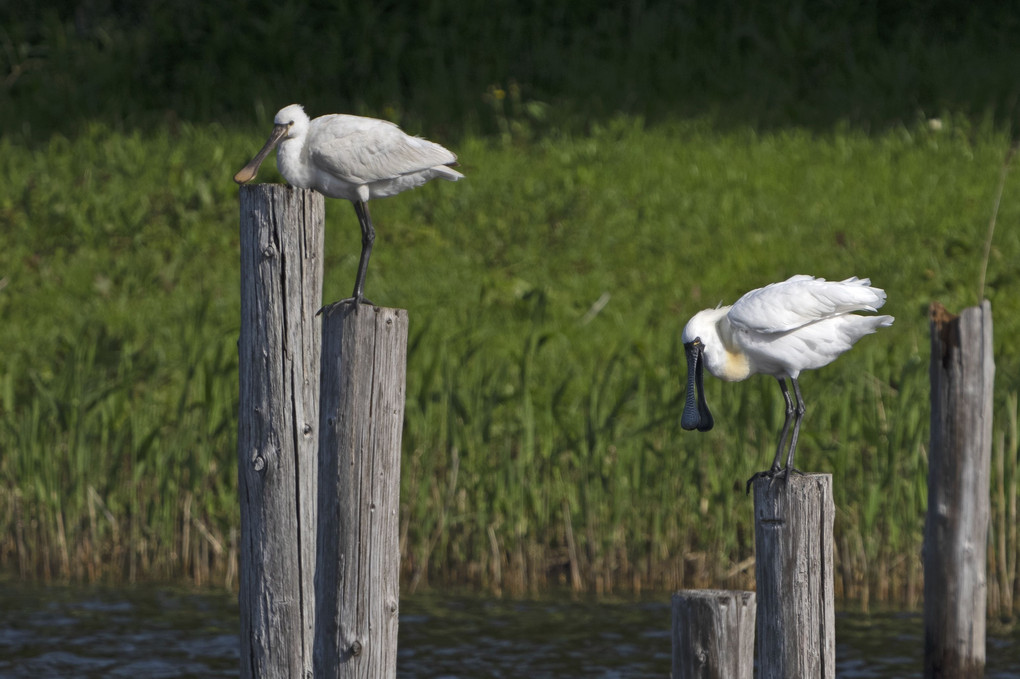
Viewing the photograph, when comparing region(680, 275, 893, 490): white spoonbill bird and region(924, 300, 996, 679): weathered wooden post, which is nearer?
region(680, 275, 893, 490): white spoonbill bird

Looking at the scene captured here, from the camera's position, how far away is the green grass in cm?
820

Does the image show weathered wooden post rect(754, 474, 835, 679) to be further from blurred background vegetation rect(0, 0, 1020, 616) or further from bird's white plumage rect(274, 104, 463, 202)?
blurred background vegetation rect(0, 0, 1020, 616)

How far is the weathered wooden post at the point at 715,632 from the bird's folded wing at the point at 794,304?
3.32 ft

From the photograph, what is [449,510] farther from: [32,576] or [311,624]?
[311,624]

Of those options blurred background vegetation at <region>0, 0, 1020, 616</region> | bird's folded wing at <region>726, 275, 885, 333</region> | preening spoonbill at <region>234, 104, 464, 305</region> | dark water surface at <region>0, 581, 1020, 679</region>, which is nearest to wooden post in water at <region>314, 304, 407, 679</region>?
preening spoonbill at <region>234, 104, 464, 305</region>

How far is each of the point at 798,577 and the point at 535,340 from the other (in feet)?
16.7

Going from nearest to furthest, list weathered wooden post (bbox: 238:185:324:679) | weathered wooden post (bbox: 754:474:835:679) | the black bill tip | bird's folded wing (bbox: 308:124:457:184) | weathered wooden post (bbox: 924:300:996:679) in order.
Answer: weathered wooden post (bbox: 754:474:835:679) < weathered wooden post (bbox: 238:185:324:679) < the black bill tip < bird's folded wing (bbox: 308:124:457:184) < weathered wooden post (bbox: 924:300:996:679)

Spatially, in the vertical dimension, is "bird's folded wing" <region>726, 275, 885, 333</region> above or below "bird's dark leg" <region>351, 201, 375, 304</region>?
below

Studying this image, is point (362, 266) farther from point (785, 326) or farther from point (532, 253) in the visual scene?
point (532, 253)

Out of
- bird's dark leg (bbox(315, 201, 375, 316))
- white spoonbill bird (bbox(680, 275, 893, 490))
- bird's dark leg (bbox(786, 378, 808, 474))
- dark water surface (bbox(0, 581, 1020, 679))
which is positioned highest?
bird's dark leg (bbox(315, 201, 375, 316))

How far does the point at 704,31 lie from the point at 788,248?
4.84 metres

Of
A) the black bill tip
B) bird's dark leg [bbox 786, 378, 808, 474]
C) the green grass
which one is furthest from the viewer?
the green grass

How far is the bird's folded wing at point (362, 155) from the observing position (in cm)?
529

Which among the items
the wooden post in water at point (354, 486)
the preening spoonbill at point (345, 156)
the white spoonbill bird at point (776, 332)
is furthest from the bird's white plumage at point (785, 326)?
the preening spoonbill at point (345, 156)
